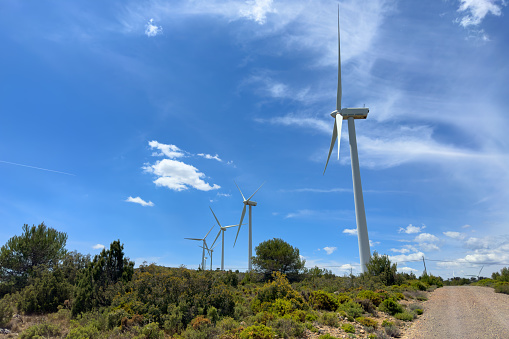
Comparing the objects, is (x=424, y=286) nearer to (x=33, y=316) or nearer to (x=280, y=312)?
(x=280, y=312)

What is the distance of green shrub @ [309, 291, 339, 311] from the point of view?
61.9ft

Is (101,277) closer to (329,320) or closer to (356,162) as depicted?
Answer: (329,320)

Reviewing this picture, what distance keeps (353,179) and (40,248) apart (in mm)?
36182

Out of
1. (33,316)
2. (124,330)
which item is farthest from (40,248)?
(124,330)

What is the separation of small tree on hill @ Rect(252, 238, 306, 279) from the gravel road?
21922 mm

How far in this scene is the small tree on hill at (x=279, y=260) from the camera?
139 ft

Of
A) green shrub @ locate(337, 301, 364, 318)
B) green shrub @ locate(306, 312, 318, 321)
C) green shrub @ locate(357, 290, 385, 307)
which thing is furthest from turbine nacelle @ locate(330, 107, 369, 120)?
green shrub @ locate(306, 312, 318, 321)

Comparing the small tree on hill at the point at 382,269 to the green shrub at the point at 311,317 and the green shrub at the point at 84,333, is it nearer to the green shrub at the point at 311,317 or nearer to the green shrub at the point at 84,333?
the green shrub at the point at 311,317

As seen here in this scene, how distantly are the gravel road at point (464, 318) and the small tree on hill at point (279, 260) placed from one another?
21922 millimetres

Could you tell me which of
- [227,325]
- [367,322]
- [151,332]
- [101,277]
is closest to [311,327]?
[367,322]

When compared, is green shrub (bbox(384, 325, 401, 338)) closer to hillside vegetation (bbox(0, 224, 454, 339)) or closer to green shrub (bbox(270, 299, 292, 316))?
hillside vegetation (bbox(0, 224, 454, 339))

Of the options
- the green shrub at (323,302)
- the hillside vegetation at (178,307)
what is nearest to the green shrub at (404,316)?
the hillside vegetation at (178,307)

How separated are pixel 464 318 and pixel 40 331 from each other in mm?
21811

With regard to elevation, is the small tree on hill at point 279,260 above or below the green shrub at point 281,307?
above
